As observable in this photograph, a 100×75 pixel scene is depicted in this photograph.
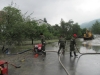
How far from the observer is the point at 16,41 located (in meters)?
15.2

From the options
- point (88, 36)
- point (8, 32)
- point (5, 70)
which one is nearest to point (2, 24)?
point (8, 32)

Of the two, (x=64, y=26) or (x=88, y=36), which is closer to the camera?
(x=88, y=36)

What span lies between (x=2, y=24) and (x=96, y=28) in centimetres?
9520

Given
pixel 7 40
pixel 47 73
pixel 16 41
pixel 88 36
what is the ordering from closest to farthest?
pixel 47 73
pixel 7 40
pixel 16 41
pixel 88 36

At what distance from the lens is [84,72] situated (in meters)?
6.45

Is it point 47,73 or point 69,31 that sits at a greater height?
point 69,31

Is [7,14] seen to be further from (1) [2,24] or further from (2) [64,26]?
(2) [64,26]

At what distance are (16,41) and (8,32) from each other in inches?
52.3

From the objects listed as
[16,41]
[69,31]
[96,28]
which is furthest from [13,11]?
[96,28]

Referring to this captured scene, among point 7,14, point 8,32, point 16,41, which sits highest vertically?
point 7,14

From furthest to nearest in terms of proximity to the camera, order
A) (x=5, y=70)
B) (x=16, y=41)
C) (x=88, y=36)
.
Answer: (x=88, y=36)
(x=16, y=41)
(x=5, y=70)

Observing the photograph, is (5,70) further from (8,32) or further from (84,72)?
(8,32)

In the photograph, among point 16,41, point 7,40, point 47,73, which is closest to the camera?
point 47,73

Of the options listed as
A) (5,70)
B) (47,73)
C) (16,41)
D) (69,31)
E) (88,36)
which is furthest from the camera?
(69,31)
